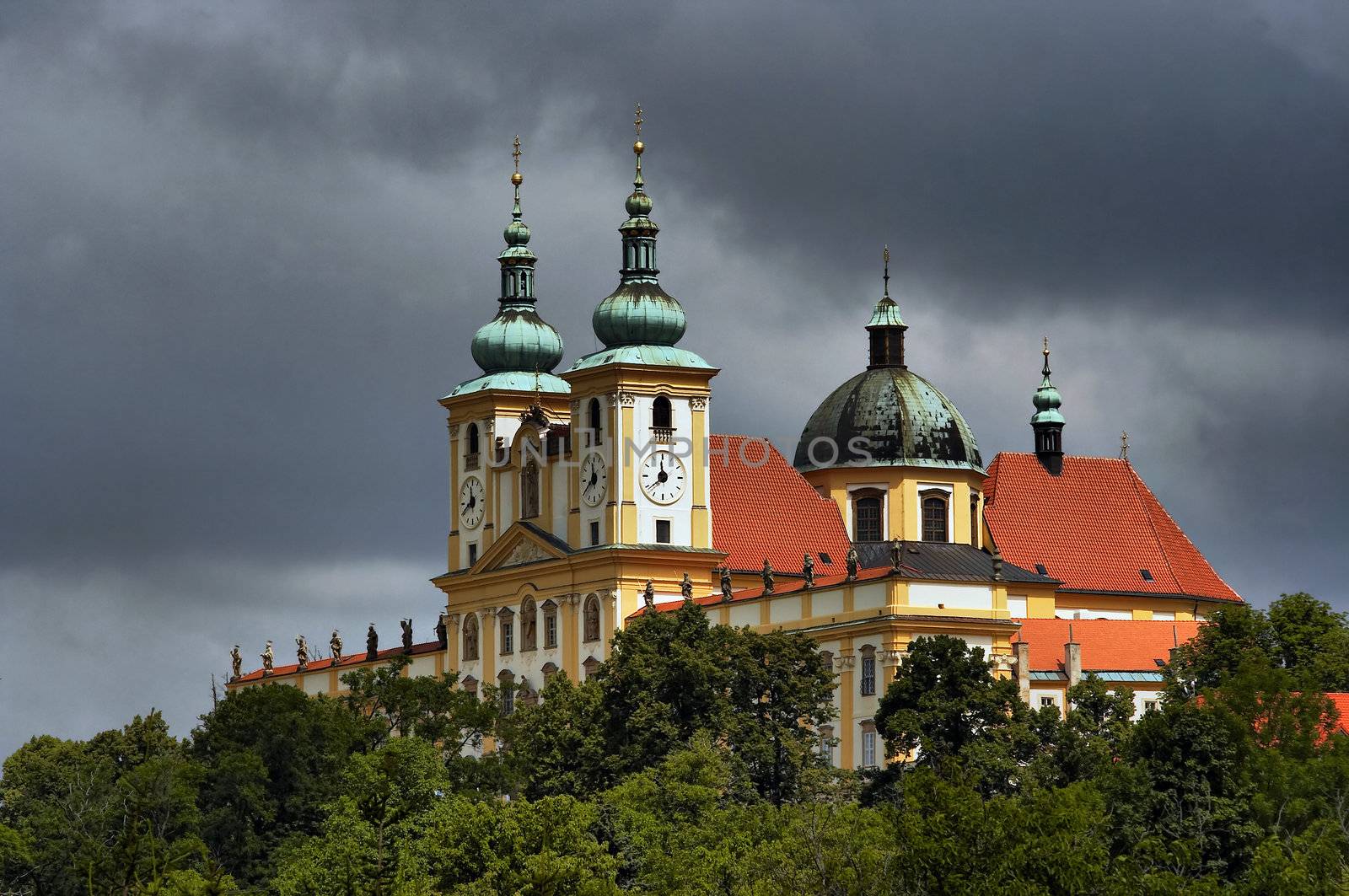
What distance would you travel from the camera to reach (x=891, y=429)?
115188 millimetres

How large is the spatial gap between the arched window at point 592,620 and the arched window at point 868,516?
379 inches

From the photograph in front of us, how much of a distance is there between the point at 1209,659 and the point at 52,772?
1352 inches

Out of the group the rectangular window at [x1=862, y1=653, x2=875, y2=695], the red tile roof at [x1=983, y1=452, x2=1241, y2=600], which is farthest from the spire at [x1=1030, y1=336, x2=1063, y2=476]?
the rectangular window at [x1=862, y1=653, x2=875, y2=695]

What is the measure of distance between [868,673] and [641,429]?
15.7 m

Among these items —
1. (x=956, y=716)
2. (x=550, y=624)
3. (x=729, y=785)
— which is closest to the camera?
(x=956, y=716)

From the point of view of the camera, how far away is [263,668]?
427 ft

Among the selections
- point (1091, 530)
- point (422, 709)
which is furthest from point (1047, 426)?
point (422, 709)

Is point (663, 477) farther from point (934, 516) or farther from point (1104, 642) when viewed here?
point (1104, 642)

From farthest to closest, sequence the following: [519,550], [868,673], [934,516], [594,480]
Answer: [519,550] → [934,516] → [594,480] → [868,673]

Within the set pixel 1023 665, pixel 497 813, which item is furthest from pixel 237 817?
pixel 1023 665

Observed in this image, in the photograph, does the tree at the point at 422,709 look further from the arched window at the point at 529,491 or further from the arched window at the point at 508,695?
the arched window at the point at 529,491

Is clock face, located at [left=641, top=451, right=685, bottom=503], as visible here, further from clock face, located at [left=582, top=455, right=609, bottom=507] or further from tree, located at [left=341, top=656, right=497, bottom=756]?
tree, located at [left=341, top=656, right=497, bottom=756]

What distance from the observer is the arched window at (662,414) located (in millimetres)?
110688

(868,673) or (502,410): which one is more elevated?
(502,410)
